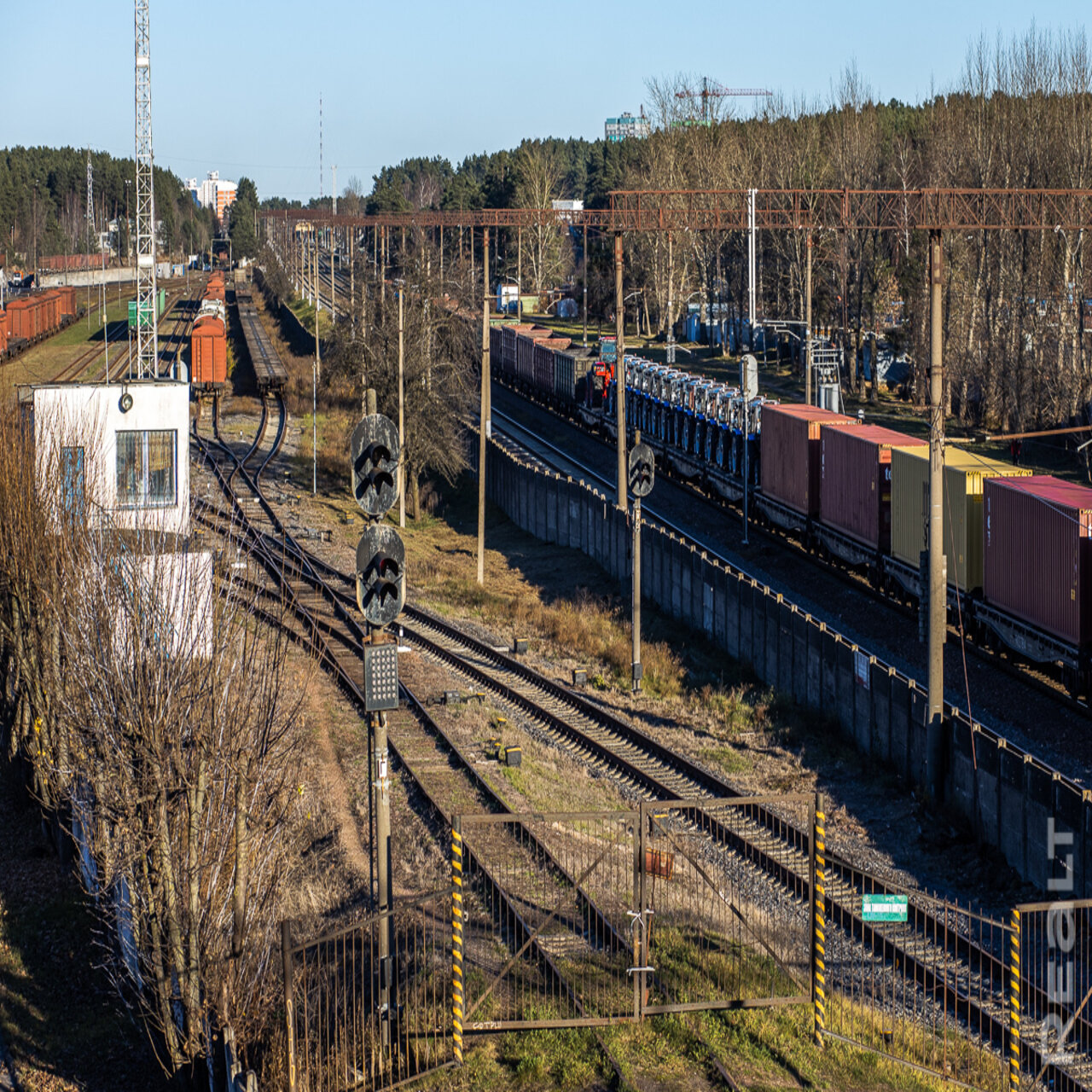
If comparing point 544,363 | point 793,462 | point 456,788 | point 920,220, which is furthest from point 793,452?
point 544,363

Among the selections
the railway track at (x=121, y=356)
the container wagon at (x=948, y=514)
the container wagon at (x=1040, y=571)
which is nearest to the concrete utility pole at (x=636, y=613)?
the container wagon at (x=948, y=514)

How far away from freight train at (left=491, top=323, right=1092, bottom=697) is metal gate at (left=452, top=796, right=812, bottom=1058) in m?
6.24

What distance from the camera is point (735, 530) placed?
132ft

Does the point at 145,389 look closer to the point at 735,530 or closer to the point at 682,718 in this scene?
the point at 682,718

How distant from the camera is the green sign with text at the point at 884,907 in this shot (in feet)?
39.4

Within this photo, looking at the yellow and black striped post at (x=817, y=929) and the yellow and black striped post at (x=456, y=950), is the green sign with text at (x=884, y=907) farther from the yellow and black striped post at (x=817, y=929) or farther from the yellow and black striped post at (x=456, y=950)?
the yellow and black striped post at (x=456, y=950)

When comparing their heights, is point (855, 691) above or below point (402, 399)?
below

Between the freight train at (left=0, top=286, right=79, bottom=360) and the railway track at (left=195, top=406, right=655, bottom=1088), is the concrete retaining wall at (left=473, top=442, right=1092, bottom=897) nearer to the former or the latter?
the railway track at (left=195, top=406, right=655, bottom=1088)

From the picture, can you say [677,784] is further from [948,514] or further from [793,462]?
[793,462]

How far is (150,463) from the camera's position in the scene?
953 inches

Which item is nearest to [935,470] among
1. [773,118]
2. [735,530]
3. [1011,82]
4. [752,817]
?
[752,817]

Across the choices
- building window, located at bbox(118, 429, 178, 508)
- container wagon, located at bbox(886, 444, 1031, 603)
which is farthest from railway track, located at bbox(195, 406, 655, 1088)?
container wagon, located at bbox(886, 444, 1031, 603)

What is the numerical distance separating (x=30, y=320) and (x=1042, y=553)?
70687 mm

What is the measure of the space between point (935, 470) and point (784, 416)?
17.1 m
